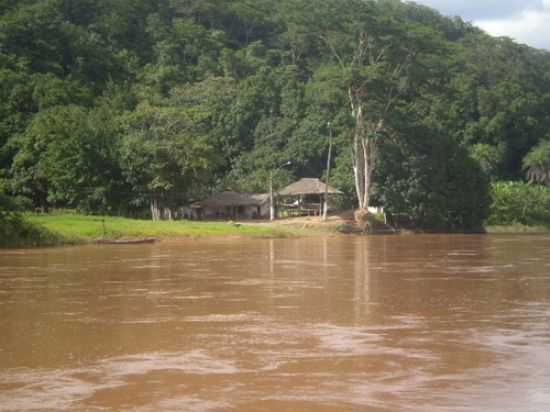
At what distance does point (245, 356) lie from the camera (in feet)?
34.5

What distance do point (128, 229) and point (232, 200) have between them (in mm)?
21927

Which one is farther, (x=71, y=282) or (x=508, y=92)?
(x=508, y=92)

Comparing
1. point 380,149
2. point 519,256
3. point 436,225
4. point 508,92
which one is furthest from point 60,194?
point 508,92

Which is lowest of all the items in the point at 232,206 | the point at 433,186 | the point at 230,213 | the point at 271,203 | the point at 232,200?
the point at 230,213

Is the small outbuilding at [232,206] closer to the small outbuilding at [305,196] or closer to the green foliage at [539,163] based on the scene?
the small outbuilding at [305,196]

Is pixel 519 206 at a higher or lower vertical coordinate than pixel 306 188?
lower

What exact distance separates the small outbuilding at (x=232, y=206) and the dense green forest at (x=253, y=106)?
1823mm

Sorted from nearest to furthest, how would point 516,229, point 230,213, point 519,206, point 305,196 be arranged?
point 516,229 → point 230,213 → point 519,206 → point 305,196

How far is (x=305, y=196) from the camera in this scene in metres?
65.3

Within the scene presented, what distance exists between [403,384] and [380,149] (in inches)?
1930

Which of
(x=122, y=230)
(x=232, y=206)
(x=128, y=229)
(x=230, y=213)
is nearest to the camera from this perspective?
(x=122, y=230)

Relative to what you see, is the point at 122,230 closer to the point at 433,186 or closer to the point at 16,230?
the point at 16,230

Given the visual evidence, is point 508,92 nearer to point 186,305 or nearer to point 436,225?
point 436,225

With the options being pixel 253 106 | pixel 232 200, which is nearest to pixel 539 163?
pixel 253 106
